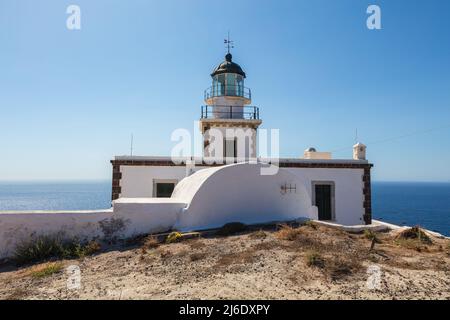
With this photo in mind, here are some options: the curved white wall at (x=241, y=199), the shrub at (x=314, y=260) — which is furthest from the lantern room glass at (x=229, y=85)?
the shrub at (x=314, y=260)

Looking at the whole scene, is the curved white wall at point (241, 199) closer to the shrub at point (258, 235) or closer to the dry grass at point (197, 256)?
the shrub at point (258, 235)

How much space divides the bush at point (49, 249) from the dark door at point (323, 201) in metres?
11.6

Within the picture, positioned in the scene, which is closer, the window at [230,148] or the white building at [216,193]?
the white building at [216,193]

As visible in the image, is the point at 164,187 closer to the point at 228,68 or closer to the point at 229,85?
the point at 229,85

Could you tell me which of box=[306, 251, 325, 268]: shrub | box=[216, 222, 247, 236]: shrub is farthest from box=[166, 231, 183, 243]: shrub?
box=[306, 251, 325, 268]: shrub

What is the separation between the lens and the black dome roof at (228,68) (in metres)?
20.7

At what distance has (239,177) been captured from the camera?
399 inches

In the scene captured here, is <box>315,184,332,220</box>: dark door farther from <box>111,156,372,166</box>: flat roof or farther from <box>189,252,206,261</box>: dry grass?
<box>189,252,206,261</box>: dry grass

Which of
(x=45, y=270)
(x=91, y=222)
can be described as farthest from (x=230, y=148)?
(x=45, y=270)

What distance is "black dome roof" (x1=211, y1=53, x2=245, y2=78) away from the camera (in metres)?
20.7

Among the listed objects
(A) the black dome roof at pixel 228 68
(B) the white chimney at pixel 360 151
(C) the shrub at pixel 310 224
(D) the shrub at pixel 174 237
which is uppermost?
(A) the black dome roof at pixel 228 68

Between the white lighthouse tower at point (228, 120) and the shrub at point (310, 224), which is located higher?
the white lighthouse tower at point (228, 120)

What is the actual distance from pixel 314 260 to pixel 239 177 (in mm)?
4535
